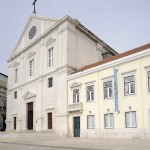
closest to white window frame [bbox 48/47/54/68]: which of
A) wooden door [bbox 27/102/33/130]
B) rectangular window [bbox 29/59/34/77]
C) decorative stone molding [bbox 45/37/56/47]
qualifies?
decorative stone molding [bbox 45/37/56/47]

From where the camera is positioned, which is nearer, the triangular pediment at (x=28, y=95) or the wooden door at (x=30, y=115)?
the triangular pediment at (x=28, y=95)

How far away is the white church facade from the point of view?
31000mm

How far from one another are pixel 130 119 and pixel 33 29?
22674 mm

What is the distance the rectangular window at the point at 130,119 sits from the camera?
2203cm

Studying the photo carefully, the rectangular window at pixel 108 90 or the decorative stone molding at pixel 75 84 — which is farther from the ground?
the decorative stone molding at pixel 75 84

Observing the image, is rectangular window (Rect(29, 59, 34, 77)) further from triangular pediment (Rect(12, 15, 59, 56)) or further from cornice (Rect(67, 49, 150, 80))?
cornice (Rect(67, 49, 150, 80))

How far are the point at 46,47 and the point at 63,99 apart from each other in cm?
855

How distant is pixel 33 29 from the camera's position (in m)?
39.2

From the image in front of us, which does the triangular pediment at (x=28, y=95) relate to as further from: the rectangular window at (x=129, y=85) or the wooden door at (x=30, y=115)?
the rectangular window at (x=129, y=85)

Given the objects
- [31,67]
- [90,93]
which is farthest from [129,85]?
[31,67]

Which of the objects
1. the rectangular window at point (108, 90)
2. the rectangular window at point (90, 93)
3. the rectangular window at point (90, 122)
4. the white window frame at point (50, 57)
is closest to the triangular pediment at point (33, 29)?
the white window frame at point (50, 57)

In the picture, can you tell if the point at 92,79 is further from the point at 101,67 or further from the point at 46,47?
the point at 46,47

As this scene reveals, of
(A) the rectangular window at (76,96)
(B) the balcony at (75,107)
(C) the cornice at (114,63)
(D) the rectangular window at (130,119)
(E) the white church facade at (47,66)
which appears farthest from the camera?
(E) the white church facade at (47,66)

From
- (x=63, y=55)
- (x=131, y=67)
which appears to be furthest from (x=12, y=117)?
(x=131, y=67)
